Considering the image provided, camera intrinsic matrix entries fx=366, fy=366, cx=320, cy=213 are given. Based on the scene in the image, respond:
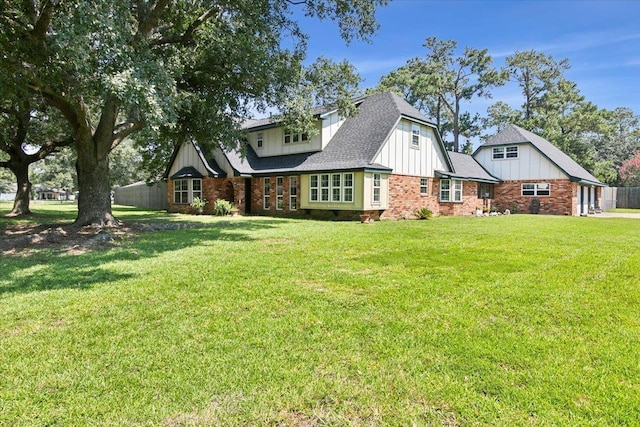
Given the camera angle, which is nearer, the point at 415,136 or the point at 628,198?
the point at 415,136

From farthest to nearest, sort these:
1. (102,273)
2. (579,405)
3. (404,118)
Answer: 1. (404,118)
2. (102,273)
3. (579,405)

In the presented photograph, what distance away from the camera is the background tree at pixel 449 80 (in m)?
→ 36.1

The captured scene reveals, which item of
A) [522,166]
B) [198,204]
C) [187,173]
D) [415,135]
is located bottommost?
[198,204]

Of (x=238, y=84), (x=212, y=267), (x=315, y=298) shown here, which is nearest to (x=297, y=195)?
(x=238, y=84)

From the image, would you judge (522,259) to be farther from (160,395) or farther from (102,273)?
(102,273)

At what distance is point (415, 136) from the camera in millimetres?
20000

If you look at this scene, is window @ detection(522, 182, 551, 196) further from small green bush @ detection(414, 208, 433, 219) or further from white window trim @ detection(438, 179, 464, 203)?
small green bush @ detection(414, 208, 433, 219)

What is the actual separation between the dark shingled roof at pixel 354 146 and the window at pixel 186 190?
2.99 metres

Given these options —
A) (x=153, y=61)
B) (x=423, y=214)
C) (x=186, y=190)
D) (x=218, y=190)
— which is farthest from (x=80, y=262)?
(x=186, y=190)

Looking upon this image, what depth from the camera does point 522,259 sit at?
736cm

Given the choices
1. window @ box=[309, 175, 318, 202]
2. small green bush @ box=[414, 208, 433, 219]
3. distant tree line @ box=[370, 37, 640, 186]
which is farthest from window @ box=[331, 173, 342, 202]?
distant tree line @ box=[370, 37, 640, 186]

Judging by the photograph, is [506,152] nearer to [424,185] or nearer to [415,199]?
[424,185]

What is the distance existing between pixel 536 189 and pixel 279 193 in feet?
57.9

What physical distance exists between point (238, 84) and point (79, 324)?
33.5 ft
